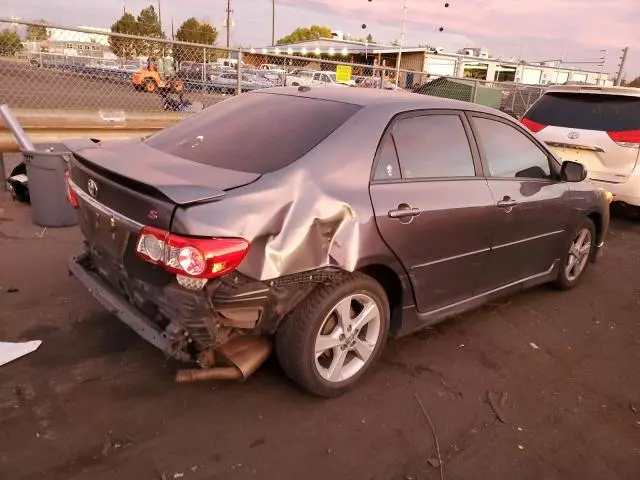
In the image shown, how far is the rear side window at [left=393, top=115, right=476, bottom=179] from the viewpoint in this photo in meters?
3.15

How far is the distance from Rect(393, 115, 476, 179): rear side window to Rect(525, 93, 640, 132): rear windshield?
416 cm

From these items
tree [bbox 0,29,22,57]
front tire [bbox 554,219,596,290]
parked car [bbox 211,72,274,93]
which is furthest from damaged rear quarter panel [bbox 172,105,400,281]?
parked car [bbox 211,72,274,93]

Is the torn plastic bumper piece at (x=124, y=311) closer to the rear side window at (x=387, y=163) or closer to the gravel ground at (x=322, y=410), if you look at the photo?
the gravel ground at (x=322, y=410)

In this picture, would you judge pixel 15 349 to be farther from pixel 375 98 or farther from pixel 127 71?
pixel 127 71

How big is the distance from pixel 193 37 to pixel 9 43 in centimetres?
4799

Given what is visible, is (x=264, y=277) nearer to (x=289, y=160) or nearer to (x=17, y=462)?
(x=289, y=160)

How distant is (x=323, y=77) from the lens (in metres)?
20.1

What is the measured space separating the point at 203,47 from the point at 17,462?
7.12 m

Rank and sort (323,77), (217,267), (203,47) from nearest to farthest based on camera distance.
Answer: (217,267)
(203,47)
(323,77)

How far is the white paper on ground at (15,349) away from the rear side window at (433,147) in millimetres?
2557

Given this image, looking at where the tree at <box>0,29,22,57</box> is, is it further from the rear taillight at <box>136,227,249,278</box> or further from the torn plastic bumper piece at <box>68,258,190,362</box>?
the rear taillight at <box>136,227,249,278</box>

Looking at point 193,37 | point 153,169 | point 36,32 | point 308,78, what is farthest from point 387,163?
point 193,37

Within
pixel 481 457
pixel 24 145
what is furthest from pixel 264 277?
pixel 24 145

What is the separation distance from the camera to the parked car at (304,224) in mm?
2383
